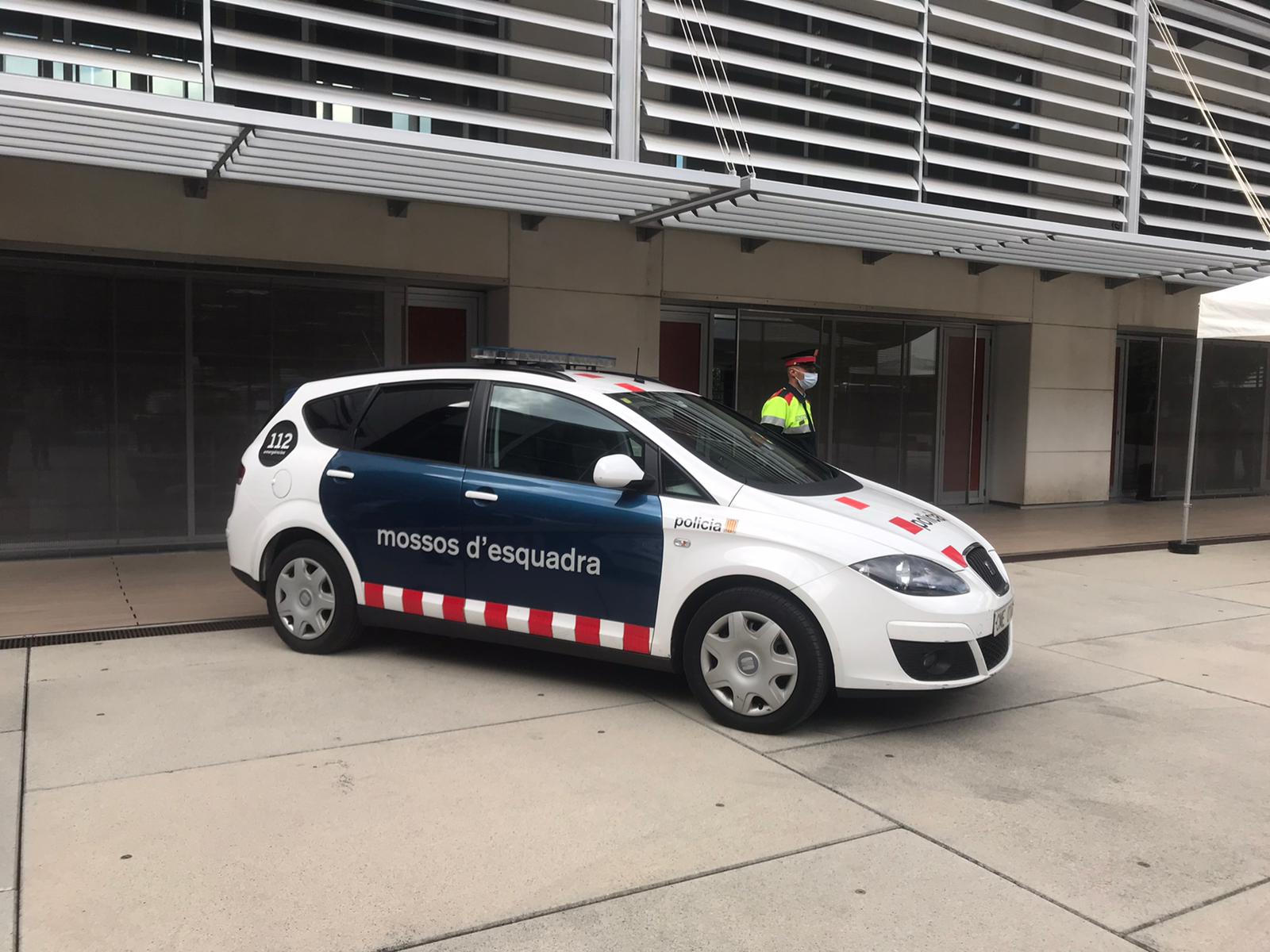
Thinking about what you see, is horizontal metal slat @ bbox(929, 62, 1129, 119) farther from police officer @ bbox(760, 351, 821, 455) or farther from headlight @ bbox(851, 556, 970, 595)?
headlight @ bbox(851, 556, 970, 595)

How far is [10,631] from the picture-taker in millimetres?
6707

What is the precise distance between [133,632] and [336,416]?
1.98 metres

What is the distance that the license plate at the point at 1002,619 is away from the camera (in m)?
5.20

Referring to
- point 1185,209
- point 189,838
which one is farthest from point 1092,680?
point 1185,209

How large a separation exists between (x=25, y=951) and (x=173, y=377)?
7321 mm

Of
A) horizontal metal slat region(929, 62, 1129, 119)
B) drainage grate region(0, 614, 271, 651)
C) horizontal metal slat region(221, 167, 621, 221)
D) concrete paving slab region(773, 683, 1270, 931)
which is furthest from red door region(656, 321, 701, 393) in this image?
concrete paving slab region(773, 683, 1270, 931)

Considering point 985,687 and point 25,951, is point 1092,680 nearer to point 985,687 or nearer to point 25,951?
point 985,687

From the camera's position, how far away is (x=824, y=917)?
339 centimetres

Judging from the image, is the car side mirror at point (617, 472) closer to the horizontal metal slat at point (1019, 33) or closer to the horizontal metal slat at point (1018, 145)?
the horizontal metal slat at point (1018, 145)

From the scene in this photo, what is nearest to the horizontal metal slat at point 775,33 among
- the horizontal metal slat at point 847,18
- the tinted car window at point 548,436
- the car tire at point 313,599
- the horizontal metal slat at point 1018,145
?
the horizontal metal slat at point 847,18

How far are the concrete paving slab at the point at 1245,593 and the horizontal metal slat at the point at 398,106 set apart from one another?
6.34 m

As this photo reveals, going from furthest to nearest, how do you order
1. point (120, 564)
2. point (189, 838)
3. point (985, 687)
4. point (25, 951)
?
point (120, 564) → point (985, 687) → point (189, 838) → point (25, 951)

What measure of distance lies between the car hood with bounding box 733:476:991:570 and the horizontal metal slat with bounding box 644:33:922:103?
534 centimetres

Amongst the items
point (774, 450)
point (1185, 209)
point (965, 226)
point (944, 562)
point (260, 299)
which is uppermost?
point (1185, 209)
